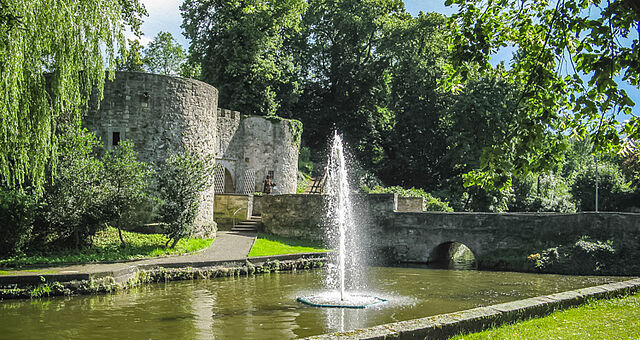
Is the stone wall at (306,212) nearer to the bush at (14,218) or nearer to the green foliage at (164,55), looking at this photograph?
the bush at (14,218)

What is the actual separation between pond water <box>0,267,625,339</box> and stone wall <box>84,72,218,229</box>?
625cm

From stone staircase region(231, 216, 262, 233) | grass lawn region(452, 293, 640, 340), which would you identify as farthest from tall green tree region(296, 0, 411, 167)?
grass lawn region(452, 293, 640, 340)

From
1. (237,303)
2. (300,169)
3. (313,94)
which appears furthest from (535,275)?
(313,94)

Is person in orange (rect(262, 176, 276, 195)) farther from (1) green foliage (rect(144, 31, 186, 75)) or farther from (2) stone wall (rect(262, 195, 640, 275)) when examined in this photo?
(1) green foliage (rect(144, 31, 186, 75))

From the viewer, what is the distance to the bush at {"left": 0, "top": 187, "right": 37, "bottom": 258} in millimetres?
14352

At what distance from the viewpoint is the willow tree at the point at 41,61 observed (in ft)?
34.2

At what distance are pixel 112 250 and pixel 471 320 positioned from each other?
11.9 m

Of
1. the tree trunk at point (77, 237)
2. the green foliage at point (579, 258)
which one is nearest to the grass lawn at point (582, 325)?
the green foliage at point (579, 258)

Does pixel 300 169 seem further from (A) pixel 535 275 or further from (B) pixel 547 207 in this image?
(A) pixel 535 275

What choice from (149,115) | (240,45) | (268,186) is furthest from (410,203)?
(149,115)

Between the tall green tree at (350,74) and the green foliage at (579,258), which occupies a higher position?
the tall green tree at (350,74)

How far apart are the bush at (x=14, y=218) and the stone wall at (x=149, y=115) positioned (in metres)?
4.78

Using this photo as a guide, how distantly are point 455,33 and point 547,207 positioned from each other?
94.1 feet

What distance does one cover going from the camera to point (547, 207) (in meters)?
33.7
